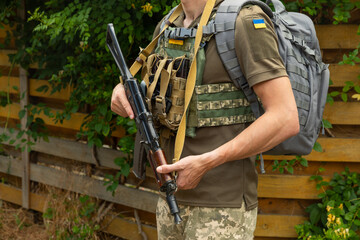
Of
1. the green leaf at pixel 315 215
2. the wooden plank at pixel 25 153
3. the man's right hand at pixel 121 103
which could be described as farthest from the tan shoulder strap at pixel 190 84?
the wooden plank at pixel 25 153

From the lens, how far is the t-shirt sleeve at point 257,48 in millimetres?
1655

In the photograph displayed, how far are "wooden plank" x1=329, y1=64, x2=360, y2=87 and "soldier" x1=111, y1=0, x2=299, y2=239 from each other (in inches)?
59.3

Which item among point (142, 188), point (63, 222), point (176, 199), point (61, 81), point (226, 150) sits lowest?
point (63, 222)

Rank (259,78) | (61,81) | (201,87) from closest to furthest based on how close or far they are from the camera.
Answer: (259,78) → (201,87) → (61,81)

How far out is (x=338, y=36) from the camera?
3.18 metres

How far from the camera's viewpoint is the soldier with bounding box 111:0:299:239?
1.67 m

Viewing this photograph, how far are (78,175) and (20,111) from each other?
2.65 ft

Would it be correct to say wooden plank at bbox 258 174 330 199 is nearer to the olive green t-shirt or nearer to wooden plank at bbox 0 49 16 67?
the olive green t-shirt

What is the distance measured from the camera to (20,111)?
4383mm

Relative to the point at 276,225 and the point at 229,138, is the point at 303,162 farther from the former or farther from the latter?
the point at 229,138

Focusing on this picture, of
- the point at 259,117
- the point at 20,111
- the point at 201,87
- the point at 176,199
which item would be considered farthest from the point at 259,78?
the point at 20,111

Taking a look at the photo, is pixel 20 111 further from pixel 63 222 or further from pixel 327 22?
pixel 327 22

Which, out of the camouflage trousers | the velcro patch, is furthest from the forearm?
the velcro patch

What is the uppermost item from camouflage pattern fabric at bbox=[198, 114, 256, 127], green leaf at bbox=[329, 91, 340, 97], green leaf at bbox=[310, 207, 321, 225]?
camouflage pattern fabric at bbox=[198, 114, 256, 127]
